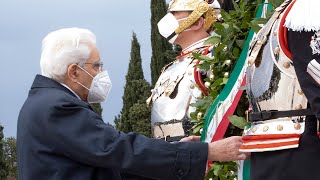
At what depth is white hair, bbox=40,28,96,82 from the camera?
4039 millimetres

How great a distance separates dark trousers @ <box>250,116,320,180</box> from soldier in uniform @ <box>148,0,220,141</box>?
2973 mm

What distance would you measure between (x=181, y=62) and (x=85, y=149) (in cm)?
322

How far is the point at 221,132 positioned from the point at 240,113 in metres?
0.18

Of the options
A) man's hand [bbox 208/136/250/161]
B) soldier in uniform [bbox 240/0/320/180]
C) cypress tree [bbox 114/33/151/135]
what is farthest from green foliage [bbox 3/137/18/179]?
soldier in uniform [bbox 240/0/320/180]

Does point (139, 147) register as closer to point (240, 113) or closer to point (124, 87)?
point (240, 113)

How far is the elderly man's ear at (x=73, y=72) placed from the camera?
4.07 meters

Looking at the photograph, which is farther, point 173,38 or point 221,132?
point 173,38

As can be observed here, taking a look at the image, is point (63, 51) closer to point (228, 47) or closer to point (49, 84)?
point (49, 84)

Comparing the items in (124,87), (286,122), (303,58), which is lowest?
(124,87)

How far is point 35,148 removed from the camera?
3.92 metres

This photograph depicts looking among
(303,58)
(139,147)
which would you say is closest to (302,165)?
(303,58)

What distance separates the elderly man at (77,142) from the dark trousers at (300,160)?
37cm

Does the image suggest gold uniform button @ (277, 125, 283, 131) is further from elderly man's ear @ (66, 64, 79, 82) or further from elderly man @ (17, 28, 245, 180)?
elderly man's ear @ (66, 64, 79, 82)

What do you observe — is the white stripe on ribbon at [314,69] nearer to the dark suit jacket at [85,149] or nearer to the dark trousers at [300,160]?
the dark trousers at [300,160]
